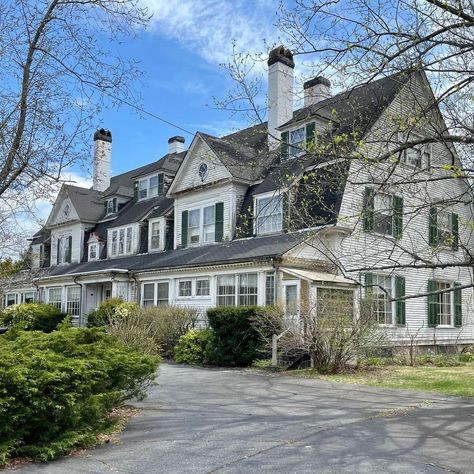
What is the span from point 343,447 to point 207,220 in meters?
17.3

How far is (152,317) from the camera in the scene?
18.6 metres

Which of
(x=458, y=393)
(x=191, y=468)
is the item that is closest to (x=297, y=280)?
(x=458, y=393)

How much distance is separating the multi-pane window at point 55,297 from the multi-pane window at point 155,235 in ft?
21.3

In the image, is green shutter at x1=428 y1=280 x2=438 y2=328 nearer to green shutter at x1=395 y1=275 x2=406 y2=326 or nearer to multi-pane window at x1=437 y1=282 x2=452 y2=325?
multi-pane window at x1=437 y1=282 x2=452 y2=325

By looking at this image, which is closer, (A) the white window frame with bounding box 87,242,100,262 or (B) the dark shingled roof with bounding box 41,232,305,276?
(B) the dark shingled roof with bounding box 41,232,305,276

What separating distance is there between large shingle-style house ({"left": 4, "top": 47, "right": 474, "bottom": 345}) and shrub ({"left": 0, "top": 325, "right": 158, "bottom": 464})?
7393 millimetres

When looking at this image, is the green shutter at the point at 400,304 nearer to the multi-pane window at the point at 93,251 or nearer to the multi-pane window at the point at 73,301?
the multi-pane window at the point at 73,301

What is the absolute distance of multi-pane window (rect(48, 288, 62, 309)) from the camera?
29297mm

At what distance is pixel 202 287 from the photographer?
68.5 feet

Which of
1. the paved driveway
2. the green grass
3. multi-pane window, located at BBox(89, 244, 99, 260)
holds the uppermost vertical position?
multi-pane window, located at BBox(89, 244, 99, 260)

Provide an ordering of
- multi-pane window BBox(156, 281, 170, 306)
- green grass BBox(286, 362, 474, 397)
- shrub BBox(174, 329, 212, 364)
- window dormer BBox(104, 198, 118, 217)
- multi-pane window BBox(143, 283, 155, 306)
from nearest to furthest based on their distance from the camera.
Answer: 1. green grass BBox(286, 362, 474, 397)
2. shrub BBox(174, 329, 212, 364)
3. multi-pane window BBox(156, 281, 170, 306)
4. multi-pane window BBox(143, 283, 155, 306)
5. window dormer BBox(104, 198, 118, 217)

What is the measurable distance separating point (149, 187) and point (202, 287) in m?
10.6

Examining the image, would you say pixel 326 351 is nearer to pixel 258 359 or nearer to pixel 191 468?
pixel 258 359

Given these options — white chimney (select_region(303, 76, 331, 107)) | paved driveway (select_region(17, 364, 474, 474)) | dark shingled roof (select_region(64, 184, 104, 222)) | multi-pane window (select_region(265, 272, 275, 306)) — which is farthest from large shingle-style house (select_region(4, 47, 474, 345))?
paved driveway (select_region(17, 364, 474, 474))
